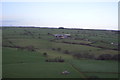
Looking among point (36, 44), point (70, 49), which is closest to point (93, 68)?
point (70, 49)

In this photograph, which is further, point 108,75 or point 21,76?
point 108,75

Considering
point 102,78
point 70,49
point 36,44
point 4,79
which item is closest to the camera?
point 4,79

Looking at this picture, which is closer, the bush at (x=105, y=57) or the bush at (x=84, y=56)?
the bush at (x=105, y=57)

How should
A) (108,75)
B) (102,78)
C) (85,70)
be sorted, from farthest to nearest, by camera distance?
(85,70)
(108,75)
(102,78)

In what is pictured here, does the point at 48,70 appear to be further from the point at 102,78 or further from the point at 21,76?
the point at 102,78

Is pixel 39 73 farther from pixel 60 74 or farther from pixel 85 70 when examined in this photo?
pixel 85 70

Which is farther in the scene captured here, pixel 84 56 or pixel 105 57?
pixel 84 56

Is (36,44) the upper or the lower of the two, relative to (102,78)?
upper

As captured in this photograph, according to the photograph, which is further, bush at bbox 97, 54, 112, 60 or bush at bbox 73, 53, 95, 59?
bush at bbox 73, 53, 95, 59

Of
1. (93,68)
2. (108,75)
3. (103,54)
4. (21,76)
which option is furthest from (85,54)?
(21,76)
